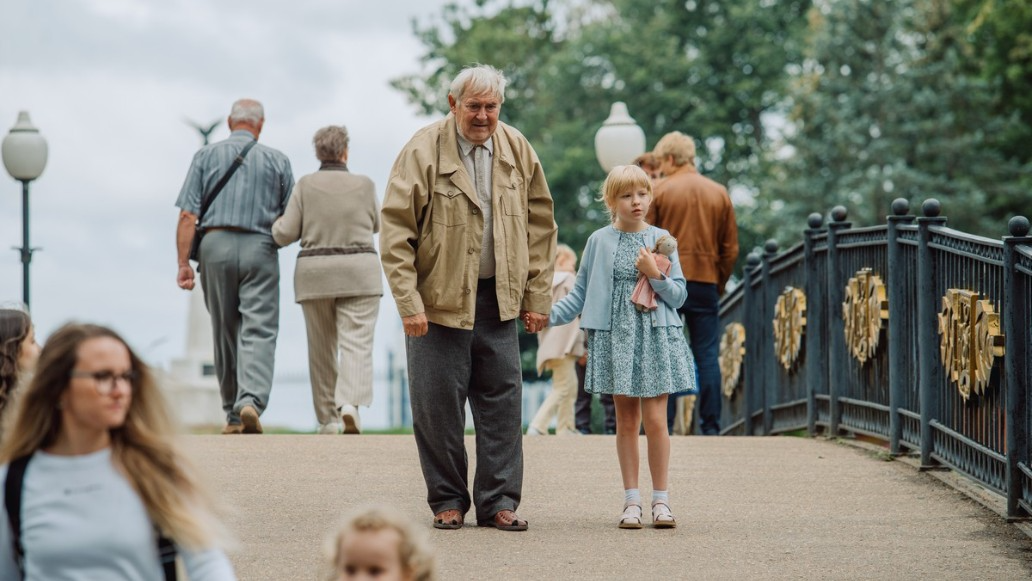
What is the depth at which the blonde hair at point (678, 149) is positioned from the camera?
11.3 m

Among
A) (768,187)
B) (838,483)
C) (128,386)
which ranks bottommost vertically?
(838,483)

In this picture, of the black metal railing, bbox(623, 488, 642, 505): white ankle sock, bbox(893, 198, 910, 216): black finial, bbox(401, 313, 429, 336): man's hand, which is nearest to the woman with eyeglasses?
bbox(401, 313, 429, 336): man's hand

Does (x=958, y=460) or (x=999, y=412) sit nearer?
(x=999, y=412)

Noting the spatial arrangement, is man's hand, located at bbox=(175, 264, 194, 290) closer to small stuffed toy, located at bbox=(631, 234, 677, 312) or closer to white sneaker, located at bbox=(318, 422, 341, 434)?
white sneaker, located at bbox=(318, 422, 341, 434)

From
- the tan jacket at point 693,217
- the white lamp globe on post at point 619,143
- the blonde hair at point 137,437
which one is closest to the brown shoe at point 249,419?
the tan jacket at point 693,217

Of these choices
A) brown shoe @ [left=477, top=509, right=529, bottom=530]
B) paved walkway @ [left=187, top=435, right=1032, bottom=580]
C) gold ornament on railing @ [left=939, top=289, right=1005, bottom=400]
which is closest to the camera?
paved walkway @ [left=187, top=435, right=1032, bottom=580]

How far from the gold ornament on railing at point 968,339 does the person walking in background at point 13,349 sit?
14.0 ft

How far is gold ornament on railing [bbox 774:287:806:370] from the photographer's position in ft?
38.3

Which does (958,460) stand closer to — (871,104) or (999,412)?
(999,412)

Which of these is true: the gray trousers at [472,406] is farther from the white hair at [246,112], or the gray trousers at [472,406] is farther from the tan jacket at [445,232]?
the white hair at [246,112]

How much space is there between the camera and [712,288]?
1130 cm

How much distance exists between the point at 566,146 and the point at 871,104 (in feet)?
27.7

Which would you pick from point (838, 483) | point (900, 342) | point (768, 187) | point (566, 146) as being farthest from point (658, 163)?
point (566, 146)

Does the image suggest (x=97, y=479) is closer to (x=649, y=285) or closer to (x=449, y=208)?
(x=449, y=208)
